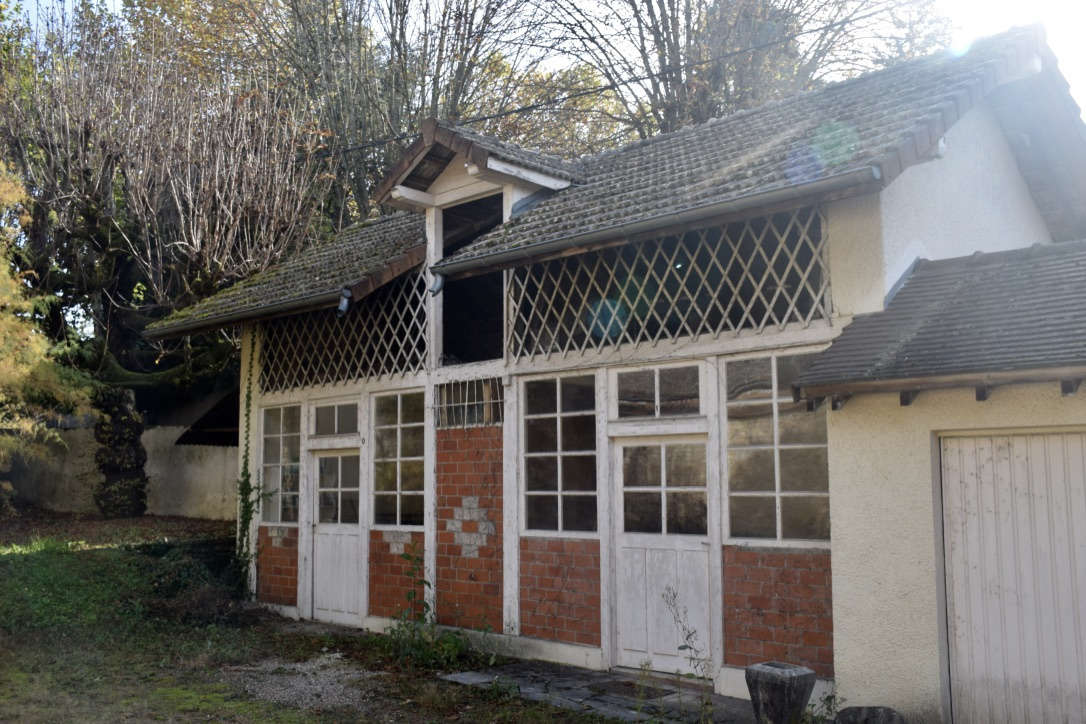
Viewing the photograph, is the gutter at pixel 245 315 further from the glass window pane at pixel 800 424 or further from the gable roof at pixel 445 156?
the glass window pane at pixel 800 424

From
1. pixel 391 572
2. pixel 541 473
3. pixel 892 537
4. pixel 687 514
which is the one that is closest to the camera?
pixel 892 537

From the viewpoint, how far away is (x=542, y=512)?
8.86 m

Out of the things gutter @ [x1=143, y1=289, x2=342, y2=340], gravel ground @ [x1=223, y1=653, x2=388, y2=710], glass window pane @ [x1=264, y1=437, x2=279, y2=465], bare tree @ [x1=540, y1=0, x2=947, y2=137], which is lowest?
gravel ground @ [x1=223, y1=653, x2=388, y2=710]

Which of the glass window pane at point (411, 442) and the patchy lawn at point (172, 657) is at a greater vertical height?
the glass window pane at point (411, 442)

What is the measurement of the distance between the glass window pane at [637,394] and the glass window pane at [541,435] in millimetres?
821

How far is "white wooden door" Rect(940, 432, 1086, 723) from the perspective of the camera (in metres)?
5.58

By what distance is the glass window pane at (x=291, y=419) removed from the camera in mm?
11938

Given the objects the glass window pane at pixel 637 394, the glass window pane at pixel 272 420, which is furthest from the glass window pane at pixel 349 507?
the glass window pane at pixel 637 394

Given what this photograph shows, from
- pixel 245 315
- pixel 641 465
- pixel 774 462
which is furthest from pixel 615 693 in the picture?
pixel 245 315

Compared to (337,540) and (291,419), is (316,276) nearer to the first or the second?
(291,419)

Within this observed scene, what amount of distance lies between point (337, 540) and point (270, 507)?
151cm

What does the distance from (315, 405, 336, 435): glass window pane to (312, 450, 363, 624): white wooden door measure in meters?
0.28

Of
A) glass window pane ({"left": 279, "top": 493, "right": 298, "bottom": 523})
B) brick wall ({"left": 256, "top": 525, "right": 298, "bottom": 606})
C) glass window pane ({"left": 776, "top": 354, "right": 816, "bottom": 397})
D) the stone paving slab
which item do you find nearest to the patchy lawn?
the stone paving slab

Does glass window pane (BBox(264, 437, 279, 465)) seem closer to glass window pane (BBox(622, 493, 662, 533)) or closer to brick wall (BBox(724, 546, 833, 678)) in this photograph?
glass window pane (BBox(622, 493, 662, 533))
